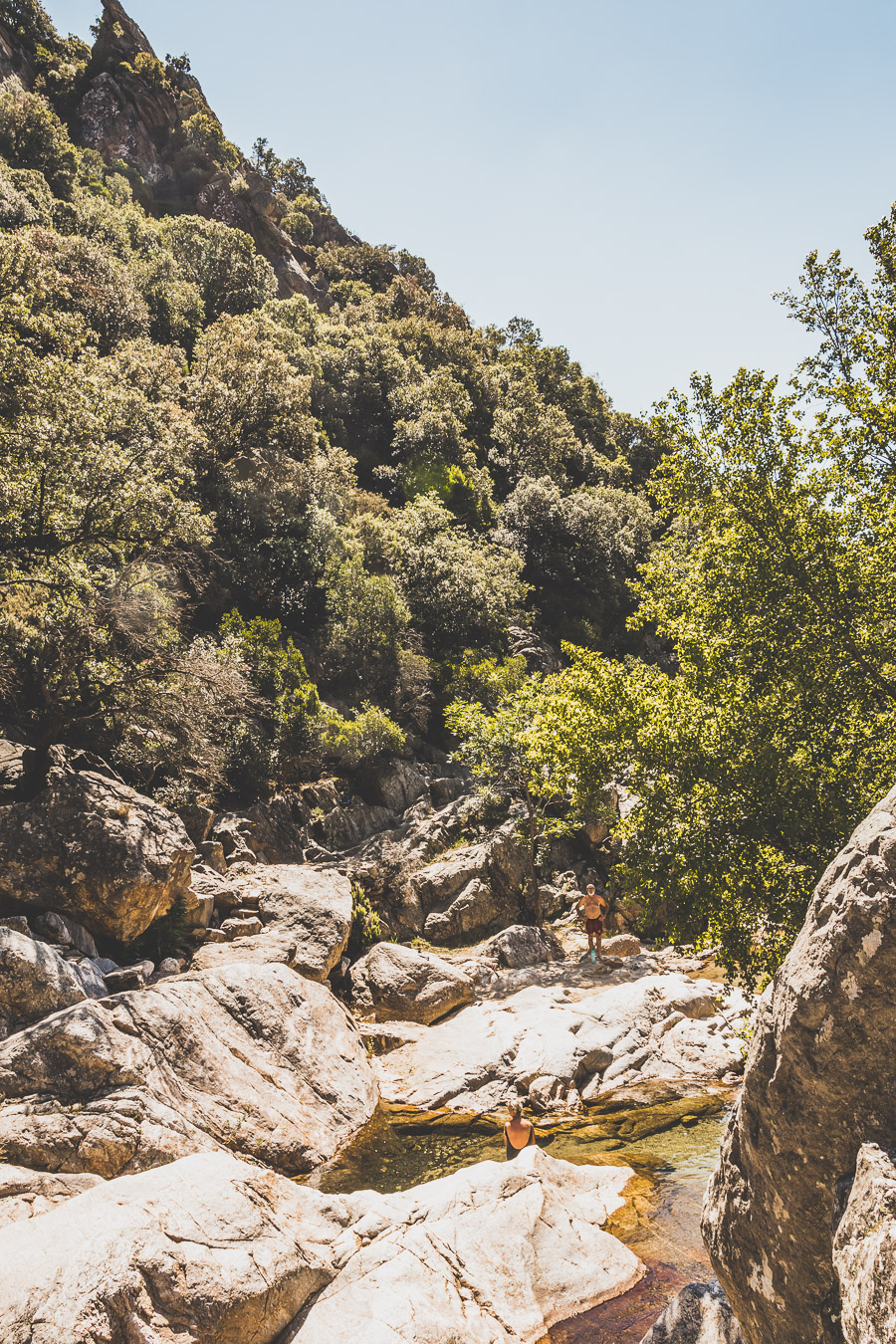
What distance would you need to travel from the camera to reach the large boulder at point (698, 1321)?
5.72 meters

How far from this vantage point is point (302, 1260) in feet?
24.4

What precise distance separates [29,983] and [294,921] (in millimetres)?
7460

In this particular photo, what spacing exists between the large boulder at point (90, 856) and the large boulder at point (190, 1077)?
2.00m

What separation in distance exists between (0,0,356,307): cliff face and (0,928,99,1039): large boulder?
210 feet

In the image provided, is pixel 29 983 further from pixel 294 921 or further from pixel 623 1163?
pixel 623 1163

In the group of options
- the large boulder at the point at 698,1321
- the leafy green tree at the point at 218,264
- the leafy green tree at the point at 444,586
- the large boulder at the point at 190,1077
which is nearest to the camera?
the large boulder at the point at 698,1321

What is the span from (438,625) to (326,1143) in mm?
26877

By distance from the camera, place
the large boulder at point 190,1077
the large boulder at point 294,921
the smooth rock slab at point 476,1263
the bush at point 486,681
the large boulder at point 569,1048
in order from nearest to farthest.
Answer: the smooth rock slab at point 476,1263 → the large boulder at point 190,1077 → the large boulder at point 569,1048 → the large boulder at point 294,921 → the bush at point 486,681

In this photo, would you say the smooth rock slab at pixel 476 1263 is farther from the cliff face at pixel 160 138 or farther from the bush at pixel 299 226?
the bush at pixel 299 226

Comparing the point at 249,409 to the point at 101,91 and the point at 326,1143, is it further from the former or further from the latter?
the point at 101,91

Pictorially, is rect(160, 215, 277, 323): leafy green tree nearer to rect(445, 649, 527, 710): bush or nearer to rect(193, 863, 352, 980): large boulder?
rect(445, 649, 527, 710): bush

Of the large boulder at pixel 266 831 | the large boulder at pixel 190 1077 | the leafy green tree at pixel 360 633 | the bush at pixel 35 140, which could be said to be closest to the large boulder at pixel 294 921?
the large boulder at pixel 190 1077

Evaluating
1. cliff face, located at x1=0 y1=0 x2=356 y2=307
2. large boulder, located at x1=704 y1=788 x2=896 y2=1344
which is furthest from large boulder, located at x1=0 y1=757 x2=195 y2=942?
cliff face, located at x1=0 y1=0 x2=356 y2=307

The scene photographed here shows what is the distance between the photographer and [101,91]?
58.6 m
